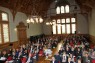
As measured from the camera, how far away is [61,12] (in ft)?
88.9

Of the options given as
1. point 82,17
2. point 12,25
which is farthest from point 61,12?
point 12,25

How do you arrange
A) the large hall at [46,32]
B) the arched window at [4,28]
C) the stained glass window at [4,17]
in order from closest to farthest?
the large hall at [46,32] → the arched window at [4,28] → the stained glass window at [4,17]

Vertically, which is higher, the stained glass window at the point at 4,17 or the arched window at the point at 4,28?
the stained glass window at the point at 4,17

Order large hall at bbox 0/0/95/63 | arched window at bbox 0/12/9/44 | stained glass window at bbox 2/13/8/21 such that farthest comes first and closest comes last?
stained glass window at bbox 2/13/8/21
arched window at bbox 0/12/9/44
large hall at bbox 0/0/95/63

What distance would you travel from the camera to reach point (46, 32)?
2788cm

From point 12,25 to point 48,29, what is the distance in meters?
12.5

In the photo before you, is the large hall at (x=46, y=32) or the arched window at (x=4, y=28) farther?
the arched window at (x=4, y=28)

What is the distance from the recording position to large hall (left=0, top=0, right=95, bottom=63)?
987cm

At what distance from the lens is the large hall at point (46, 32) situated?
32.4 feet

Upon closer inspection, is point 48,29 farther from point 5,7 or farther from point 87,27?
point 5,7

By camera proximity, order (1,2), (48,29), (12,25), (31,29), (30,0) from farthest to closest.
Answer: (48,29) < (31,29) < (30,0) < (12,25) < (1,2)

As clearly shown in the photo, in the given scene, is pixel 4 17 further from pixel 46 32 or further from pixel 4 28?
pixel 46 32

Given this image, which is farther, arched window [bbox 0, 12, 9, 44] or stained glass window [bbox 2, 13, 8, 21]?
stained glass window [bbox 2, 13, 8, 21]

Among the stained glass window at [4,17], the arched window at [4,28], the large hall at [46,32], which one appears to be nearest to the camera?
the large hall at [46,32]
